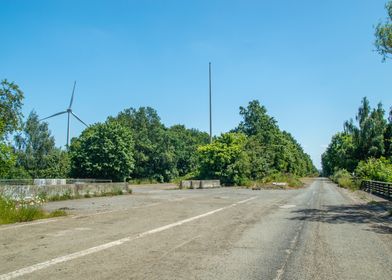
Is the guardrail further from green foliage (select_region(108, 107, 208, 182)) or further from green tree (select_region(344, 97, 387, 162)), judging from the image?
green foliage (select_region(108, 107, 208, 182))

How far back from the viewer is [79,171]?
66562 millimetres

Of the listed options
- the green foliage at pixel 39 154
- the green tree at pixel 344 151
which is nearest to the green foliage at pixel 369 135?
the green tree at pixel 344 151

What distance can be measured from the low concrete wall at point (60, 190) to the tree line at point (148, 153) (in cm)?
2531

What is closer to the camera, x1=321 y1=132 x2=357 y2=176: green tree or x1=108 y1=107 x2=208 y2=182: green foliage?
x1=321 y1=132 x2=357 y2=176: green tree

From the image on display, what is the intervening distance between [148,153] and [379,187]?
59.6 meters

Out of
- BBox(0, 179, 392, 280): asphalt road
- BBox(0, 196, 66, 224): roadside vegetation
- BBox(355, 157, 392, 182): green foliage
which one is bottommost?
BBox(0, 179, 392, 280): asphalt road

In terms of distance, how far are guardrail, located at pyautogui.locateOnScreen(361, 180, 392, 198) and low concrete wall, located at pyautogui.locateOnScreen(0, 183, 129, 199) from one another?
19898 mm

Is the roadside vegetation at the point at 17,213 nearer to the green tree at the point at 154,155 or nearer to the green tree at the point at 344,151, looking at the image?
the green tree at the point at 154,155

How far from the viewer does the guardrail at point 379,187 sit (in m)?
29.7

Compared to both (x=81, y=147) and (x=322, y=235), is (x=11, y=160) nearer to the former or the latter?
(x=322, y=235)

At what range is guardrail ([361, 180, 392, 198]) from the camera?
29.7 meters

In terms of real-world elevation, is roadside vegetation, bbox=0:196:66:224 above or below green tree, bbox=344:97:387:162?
below

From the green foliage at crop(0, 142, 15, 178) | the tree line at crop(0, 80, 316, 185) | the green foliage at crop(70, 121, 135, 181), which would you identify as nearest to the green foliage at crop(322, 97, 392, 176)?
the tree line at crop(0, 80, 316, 185)

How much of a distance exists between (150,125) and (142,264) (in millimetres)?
89329
